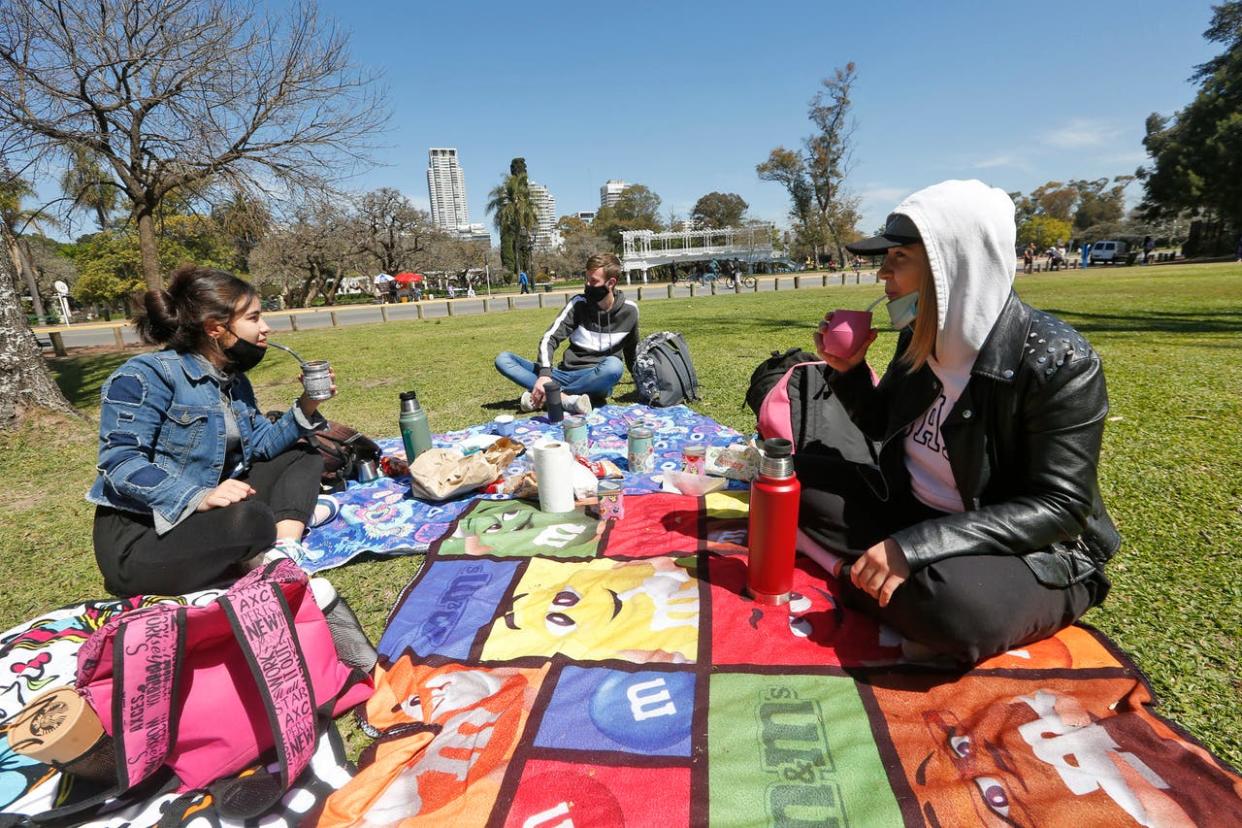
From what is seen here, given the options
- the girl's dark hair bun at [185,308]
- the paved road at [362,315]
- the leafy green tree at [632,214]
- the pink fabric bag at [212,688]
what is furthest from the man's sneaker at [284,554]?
the leafy green tree at [632,214]

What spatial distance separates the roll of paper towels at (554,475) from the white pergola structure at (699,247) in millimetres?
46839

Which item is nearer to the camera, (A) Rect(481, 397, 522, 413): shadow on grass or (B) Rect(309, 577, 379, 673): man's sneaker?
(B) Rect(309, 577, 379, 673): man's sneaker

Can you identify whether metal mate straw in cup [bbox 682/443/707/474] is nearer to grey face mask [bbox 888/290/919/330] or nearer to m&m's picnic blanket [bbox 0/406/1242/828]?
m&m's picnic blanket [bbox 0/406/1242/828]

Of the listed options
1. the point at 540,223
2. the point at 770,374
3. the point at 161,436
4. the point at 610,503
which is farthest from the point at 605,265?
the point at 540,223

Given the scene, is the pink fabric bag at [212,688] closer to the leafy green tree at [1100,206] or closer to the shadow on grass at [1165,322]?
the shadow on grass at [1165,322]

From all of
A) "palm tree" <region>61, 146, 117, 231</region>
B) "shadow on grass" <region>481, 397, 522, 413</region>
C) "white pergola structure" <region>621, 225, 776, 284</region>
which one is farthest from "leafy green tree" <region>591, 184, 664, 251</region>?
"shadow on grass" <region>481, 397, 522, 413</region>

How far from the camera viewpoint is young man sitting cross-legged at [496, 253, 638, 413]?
5.57 metres

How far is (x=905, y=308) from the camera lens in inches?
81.7

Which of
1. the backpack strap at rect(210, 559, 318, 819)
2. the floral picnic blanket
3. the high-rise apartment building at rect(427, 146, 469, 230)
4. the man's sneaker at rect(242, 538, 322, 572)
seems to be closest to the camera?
the backpack strap at rect(210, 559, 318, 819)

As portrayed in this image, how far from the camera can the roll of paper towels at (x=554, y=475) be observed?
3311mm

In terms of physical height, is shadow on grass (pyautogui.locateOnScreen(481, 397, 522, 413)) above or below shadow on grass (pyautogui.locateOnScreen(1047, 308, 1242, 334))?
below

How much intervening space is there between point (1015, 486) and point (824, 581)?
88cm

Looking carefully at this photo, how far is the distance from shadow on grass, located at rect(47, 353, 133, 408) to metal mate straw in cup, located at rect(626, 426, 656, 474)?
7818 millimetres

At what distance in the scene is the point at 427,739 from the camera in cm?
184
